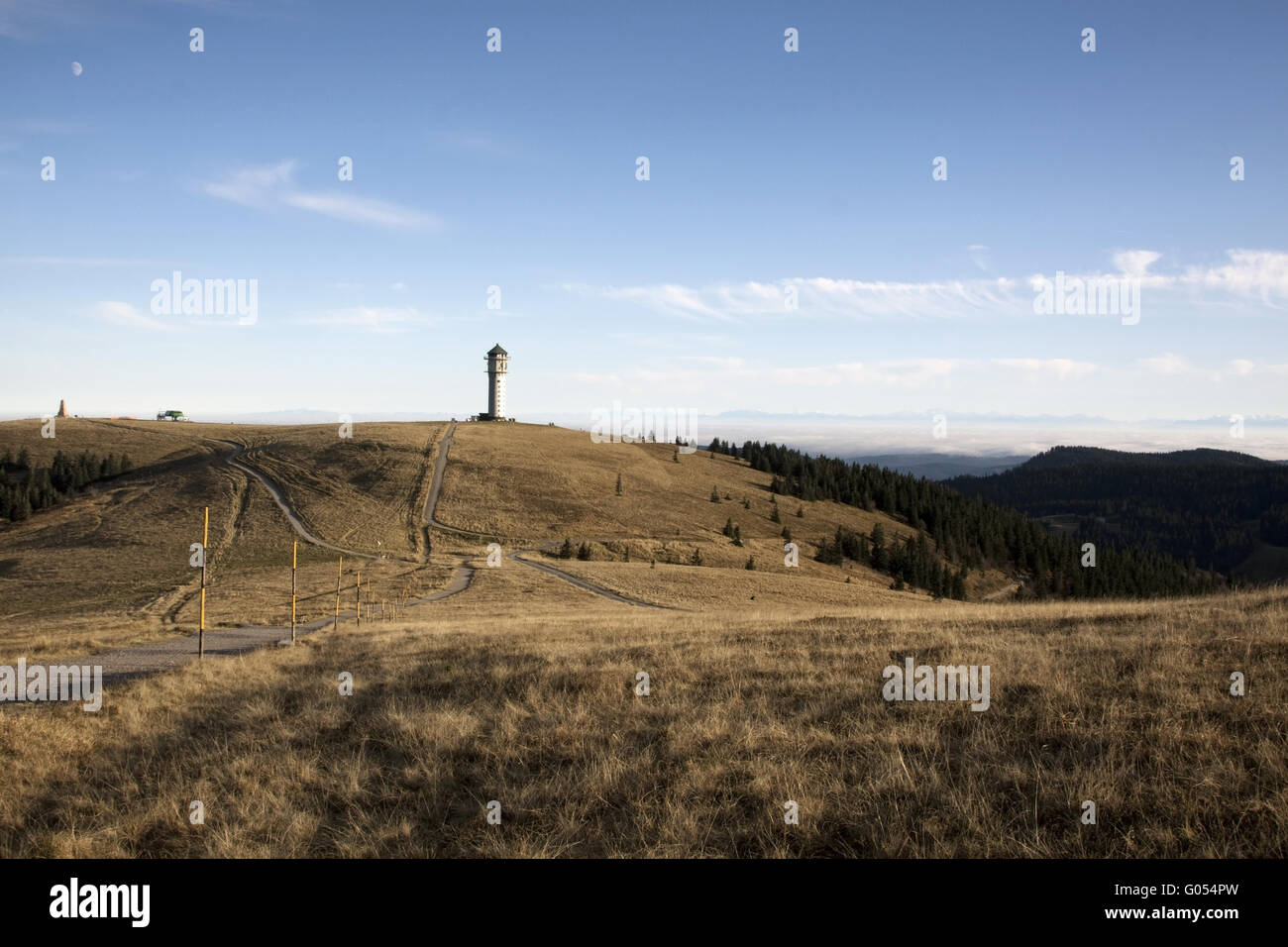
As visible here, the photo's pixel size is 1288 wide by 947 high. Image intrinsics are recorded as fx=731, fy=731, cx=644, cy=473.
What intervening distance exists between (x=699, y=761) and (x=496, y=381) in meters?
127

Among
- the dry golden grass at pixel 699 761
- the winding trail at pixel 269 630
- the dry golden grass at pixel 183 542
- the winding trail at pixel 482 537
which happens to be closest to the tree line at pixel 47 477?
the dry golden grass at pixel 183 542

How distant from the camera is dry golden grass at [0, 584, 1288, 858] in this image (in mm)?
6082

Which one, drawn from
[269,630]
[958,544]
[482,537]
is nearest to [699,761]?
[269,630]

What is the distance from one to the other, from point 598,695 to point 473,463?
85.3m

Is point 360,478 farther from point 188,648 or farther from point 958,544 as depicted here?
point 958,544

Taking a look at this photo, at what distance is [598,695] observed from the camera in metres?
10.5

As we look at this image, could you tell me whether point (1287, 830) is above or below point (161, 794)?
above

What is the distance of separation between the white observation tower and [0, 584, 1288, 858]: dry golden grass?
11692 centimetres

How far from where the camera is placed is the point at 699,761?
7.58 meters

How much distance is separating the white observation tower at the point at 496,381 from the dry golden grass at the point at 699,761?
11692cm

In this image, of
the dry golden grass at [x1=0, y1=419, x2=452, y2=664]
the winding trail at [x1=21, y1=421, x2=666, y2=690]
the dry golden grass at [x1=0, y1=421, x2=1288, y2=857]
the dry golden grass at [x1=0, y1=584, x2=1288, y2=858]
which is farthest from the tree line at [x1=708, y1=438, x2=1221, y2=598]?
the dry golden grass at [x1=0, y1=584, x2=1288, y2=858]
